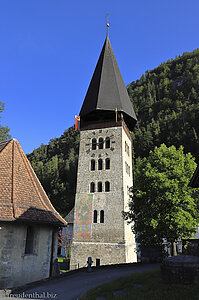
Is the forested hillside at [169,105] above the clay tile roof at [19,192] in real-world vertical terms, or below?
above

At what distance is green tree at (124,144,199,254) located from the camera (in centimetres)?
1620

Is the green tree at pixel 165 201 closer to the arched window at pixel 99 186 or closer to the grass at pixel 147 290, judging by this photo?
the grass at pixel 147 290

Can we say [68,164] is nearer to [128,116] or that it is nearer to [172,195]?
[128,116]

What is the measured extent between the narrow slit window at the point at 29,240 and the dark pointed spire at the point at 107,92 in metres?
18.8

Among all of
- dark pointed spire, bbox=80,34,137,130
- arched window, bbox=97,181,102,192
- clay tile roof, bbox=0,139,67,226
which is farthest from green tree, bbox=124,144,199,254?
dark pointed spire, bbox=80,34,137,130

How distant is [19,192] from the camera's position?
1409cm

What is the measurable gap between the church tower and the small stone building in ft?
38.9

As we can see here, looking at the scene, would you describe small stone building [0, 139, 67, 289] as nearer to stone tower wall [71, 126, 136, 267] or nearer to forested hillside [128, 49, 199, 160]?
stone tower wall [71, 126, 136, 267]

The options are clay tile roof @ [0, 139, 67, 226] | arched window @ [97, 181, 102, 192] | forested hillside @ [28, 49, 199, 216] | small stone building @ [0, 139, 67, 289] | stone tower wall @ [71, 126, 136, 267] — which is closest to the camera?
small stone building @ [0, 139, 67, 289]

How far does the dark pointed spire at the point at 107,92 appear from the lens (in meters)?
29.9

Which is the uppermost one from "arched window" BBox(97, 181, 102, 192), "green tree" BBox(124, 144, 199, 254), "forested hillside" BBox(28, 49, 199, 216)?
"forested hillside" BBox(28, 49, 199, 216)

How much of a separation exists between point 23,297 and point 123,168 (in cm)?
1999

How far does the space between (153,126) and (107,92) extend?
47.2m

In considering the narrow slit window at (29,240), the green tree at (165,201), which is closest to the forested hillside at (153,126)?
the green tree at (165,201)
